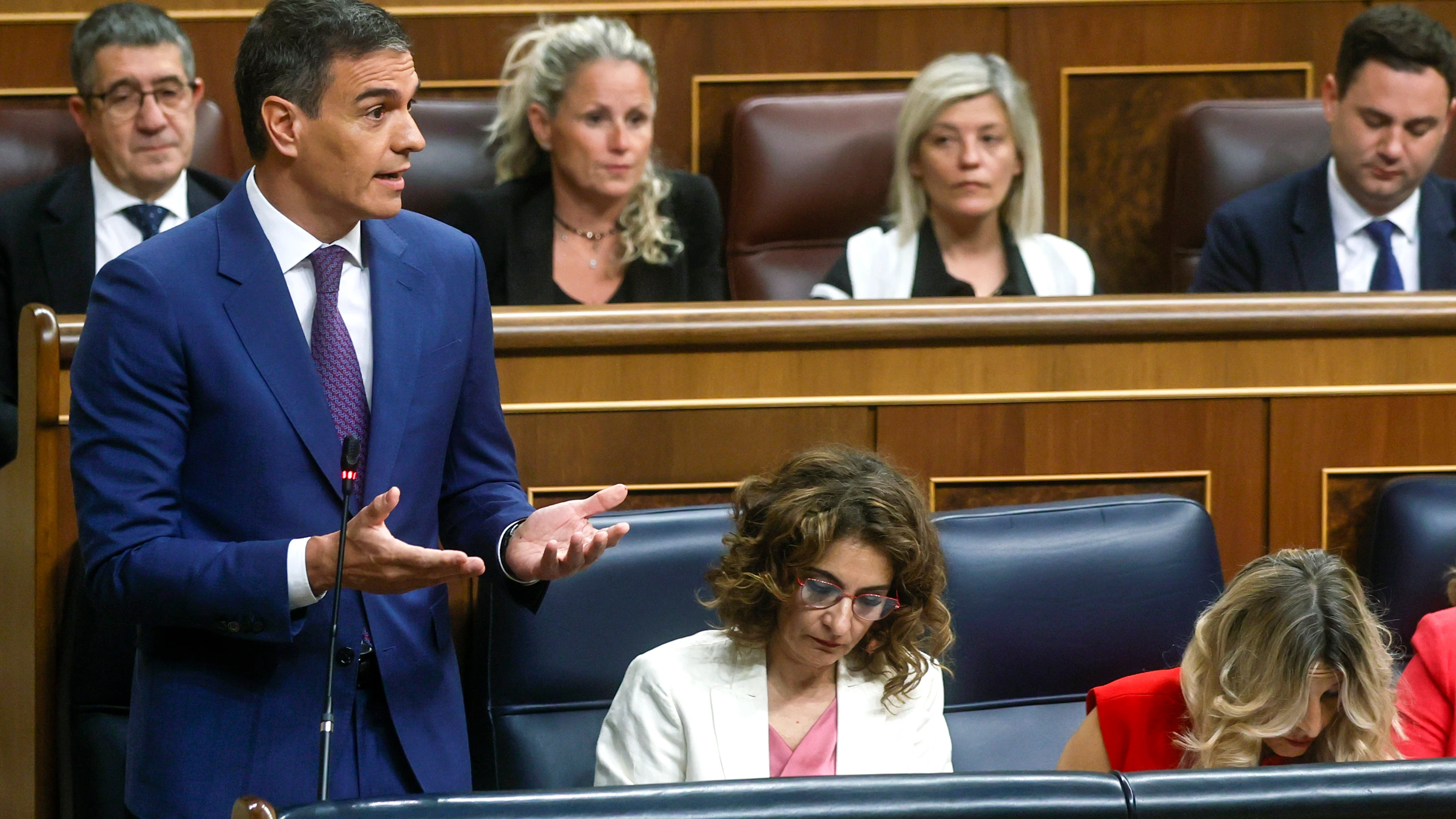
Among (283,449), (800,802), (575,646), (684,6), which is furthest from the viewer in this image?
(684,6)

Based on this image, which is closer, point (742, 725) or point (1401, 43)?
point (742, 725)

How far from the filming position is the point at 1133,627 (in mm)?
1257

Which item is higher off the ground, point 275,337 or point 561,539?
point 275,337

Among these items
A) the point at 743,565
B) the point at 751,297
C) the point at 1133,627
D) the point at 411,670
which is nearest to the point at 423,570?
the point at 411,670

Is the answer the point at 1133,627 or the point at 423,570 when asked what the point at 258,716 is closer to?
the point at 423,570

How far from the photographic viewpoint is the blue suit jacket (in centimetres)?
86

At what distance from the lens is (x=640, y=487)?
1.29 m

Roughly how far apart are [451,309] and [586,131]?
2.84 feet

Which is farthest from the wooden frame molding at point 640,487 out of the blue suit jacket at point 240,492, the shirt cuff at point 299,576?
the shirt cuff at point 299,576

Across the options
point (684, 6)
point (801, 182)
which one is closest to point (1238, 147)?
point (801, 182)

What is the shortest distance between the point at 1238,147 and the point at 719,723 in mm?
1257

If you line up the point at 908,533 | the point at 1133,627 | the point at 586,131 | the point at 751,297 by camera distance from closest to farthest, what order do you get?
the point at 908,533
the point at 1133,627
the point at 586,131
the point at 751,297

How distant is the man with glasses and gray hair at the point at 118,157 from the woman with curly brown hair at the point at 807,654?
2.92ft

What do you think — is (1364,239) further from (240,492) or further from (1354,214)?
(240,492)
